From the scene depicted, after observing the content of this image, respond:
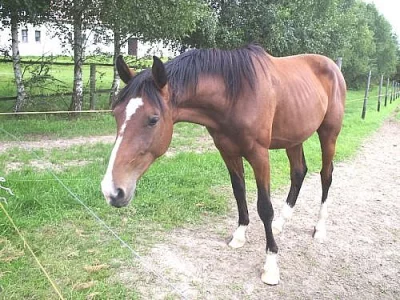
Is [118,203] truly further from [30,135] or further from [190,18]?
[190,18]

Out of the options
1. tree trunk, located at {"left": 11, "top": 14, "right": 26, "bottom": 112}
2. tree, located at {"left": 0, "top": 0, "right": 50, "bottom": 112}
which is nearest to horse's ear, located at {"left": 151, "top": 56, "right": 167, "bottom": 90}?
tree, located at {"left": 0, "top": 0, "right": 50, "bottom": 112}

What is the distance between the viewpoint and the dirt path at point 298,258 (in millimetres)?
2713

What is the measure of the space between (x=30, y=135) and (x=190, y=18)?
4.12 metres

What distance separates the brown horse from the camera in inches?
81.7

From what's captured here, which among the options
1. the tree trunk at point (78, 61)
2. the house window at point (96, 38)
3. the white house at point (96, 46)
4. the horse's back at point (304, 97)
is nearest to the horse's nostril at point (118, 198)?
the horse's back at point (304, 97)

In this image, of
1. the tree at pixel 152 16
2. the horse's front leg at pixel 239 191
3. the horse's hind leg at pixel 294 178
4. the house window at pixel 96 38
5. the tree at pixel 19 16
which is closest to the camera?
the horse's front leg at pixel 239 191

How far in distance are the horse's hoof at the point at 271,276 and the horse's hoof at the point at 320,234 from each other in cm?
90

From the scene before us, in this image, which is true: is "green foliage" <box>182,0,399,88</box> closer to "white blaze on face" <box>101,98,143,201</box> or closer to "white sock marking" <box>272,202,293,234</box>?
"white sock marking" <box>272,202,293,234</box>

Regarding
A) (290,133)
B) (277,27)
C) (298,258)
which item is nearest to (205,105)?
(290,133)

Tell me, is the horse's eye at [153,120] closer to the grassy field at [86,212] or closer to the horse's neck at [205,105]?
the horse's neck at [205,105]

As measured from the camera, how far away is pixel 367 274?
3000 mm

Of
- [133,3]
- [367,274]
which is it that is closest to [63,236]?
[367,274]

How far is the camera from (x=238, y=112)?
263cm

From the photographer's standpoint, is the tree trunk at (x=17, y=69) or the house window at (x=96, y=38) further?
the house window at (x=96, y=38)
